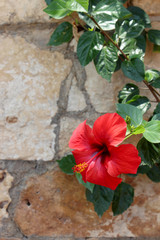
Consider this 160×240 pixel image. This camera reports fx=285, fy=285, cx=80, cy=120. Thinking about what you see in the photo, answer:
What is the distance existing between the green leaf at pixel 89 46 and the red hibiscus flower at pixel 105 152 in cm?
25

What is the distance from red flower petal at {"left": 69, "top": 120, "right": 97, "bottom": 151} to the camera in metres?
0.85

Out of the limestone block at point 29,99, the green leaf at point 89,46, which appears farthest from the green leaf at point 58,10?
the limestone block at point 29,99

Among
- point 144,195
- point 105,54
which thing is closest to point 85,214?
point 144,195

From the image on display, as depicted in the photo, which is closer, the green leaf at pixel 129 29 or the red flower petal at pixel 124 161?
the red flower petal at pixel 124 161

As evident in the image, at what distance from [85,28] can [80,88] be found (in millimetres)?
223

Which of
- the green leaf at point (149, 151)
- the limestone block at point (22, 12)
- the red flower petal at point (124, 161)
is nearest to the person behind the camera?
the red flower petal at point (124, 161)

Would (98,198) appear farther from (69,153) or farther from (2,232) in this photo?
(2,232)

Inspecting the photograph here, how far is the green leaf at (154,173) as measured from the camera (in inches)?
42.8

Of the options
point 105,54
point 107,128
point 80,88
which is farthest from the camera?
point 80,88

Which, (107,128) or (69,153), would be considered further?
(69,153)

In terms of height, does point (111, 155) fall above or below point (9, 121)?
above

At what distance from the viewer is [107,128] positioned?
80cm

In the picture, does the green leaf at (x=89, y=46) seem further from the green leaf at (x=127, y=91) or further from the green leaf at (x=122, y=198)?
the green leaf at (x=122, y=198)

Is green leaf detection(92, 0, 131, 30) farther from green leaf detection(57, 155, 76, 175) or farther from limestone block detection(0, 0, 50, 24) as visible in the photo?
green leaf detection(57, 155, 76, 175)
